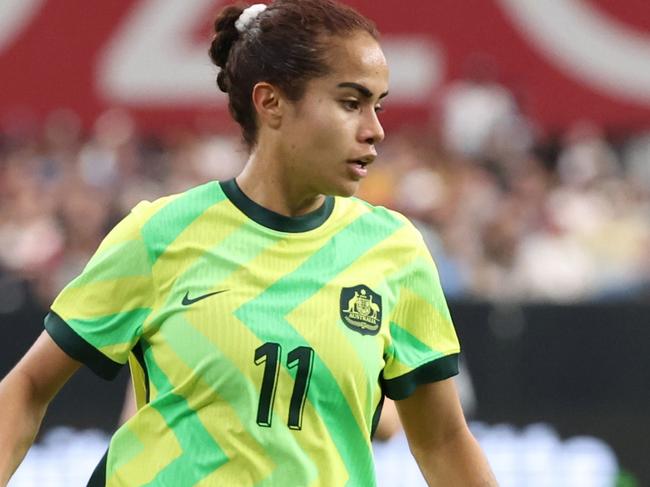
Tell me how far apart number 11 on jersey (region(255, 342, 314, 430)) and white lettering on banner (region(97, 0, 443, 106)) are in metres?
8.05

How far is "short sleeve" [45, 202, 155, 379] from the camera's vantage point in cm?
349

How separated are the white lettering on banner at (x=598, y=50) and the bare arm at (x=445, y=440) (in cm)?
797

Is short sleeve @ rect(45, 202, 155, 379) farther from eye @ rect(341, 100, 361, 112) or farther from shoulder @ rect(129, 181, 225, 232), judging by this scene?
eye @ rect(341, 100, 361, 112)

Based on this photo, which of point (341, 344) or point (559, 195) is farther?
point (559, 195)

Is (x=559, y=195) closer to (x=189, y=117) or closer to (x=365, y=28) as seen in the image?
(x=189, y=117)

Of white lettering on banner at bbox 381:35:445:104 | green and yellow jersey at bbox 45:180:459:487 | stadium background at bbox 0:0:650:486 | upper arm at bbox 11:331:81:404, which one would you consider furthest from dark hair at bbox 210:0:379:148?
white lettering on banner at bbox 381:35:445:104

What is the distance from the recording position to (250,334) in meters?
3.44

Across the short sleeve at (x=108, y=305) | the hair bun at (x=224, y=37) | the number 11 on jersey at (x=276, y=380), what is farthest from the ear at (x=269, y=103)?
the number 11 on jersey at (x=276, y=380)

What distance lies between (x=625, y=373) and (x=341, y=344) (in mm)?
5462

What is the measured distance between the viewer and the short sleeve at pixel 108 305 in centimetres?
349

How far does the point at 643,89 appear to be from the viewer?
1145 cm

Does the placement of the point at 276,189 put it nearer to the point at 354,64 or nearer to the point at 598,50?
the point at 354,64

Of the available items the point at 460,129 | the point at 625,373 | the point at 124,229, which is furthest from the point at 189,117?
the point at 124,229

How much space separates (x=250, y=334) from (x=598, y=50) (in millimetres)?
8400
